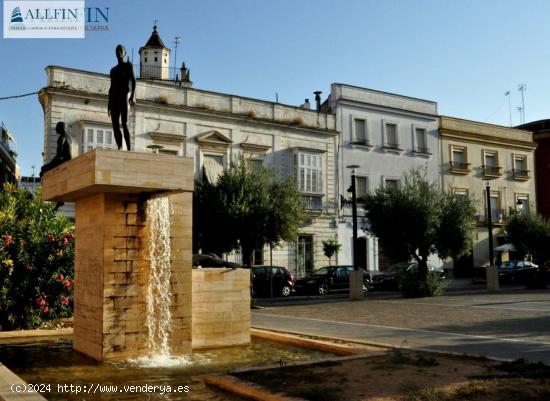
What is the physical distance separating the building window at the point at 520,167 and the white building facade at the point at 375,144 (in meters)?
7.86

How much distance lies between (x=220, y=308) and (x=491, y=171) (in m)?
34.6

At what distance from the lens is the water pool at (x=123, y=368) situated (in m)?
5.93

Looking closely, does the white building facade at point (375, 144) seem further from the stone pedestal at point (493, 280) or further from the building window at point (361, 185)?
the stone pedestal at point (493, 280)

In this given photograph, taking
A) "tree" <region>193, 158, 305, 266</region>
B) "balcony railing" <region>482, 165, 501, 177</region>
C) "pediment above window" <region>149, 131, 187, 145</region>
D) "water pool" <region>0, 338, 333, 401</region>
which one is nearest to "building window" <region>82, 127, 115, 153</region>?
"pediment above window" <region>149, 131, 187, 145</region>

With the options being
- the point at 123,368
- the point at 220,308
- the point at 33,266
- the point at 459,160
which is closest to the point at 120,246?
the point at 123,368

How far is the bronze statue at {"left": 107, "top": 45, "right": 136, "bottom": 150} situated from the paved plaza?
5.10 m

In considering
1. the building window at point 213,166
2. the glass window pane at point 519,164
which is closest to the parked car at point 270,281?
the building window at point 213,166

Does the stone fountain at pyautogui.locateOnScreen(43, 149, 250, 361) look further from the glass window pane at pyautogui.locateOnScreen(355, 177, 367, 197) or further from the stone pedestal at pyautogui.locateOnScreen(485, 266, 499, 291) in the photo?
the glass window pane at pyautogui.locateOnScreen(355, 177, 367, 197)

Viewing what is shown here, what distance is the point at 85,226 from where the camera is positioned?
8.63 m

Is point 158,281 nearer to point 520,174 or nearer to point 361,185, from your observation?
point 361,185

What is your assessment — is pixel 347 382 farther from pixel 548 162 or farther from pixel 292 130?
pixel 548 162

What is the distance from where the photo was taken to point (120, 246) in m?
8.02

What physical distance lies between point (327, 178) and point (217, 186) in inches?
400

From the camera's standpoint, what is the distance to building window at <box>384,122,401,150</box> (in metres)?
35.2
